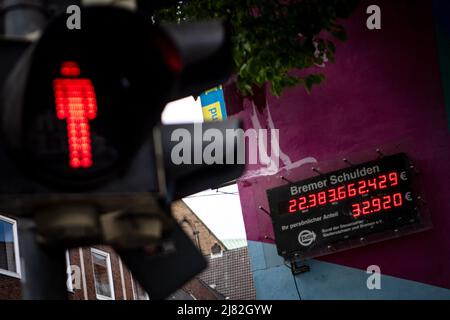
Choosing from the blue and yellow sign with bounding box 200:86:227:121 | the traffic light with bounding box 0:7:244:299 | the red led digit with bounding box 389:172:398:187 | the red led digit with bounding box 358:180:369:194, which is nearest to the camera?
the traffic light with bounding box 0:7:244:299

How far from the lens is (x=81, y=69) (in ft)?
8.08

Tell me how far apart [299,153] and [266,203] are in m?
1.13

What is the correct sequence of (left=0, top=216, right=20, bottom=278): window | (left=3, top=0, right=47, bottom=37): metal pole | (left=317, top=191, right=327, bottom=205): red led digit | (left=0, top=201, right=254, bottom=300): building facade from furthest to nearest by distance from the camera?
1. (left=0, top=201, right=254, bottom=300): building facade
2. (left=0, top=216, right=20, bottom=278): window
3. (left=317, top=191, right=327, bottom=205): red led digit
4. (left=3, top=0, right=47, bottom=37): metal pole

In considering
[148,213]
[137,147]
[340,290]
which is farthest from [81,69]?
[340,290]

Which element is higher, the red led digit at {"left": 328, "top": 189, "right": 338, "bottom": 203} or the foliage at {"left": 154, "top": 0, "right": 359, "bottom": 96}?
the foliage at {"left": 154, "top": 0, "right": 359, "bottom": 96}

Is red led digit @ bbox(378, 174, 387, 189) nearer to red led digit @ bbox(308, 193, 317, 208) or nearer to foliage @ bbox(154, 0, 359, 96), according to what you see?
red led digit @ bbox(308, 193, 317, 208)

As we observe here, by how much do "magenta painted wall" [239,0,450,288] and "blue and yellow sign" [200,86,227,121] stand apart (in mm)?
963

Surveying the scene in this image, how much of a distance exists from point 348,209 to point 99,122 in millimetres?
9891

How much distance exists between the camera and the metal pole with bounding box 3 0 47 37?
2.66 m

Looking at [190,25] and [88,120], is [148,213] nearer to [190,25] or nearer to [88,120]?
[88,120]

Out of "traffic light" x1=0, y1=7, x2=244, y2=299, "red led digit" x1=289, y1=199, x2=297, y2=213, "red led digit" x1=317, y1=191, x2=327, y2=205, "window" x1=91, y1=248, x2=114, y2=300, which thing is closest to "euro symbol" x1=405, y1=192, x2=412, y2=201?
"red led digit" x1=317, y1=191, x2=327, y2=205

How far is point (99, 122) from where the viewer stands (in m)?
2.45

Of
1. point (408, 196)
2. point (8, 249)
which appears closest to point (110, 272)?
point (8, 249)

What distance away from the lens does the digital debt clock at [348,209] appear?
11758 mm
